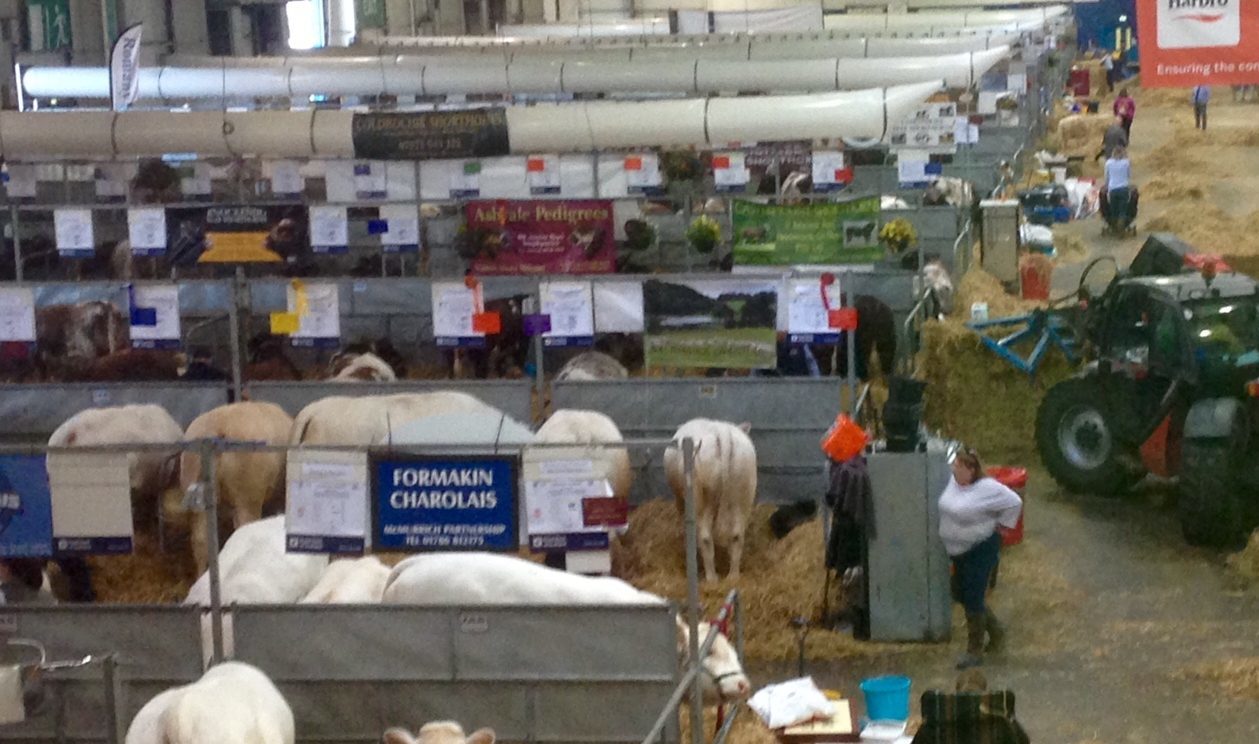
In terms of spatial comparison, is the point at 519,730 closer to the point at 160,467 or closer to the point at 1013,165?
the point at 160,467

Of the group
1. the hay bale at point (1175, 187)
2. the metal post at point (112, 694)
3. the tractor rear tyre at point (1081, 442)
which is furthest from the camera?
the hay bale at point (1175, 187)

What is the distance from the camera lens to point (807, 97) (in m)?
19.7

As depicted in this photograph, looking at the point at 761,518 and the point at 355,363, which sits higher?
the point at 355,363

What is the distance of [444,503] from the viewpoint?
8.61m

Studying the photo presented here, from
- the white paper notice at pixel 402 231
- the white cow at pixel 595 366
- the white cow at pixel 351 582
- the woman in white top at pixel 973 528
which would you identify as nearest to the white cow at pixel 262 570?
the white cow at pixel 351 582

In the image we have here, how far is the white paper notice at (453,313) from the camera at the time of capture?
46.5 feet

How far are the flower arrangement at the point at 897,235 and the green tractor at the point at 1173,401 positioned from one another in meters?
2.62

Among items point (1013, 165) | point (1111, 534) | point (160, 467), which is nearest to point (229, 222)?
point (160, 467)

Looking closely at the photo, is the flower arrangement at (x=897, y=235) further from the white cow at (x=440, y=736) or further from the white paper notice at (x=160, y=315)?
the white cow at (x=440, y=736)

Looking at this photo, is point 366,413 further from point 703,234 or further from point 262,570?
point 703,234

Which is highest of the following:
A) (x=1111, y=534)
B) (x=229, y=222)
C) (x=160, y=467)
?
(x=229, y=222)

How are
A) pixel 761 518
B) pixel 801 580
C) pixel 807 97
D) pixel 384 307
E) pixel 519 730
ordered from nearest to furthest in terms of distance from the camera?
1. pixel 519 730
2. pixel 801 580
3. pixel 761 518
4. pixel 384 307
5. pixel 807 97

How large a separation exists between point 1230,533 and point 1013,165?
16.7 m

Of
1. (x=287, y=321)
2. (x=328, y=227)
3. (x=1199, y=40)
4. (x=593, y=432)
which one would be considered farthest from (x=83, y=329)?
(x=1199, y=40)
